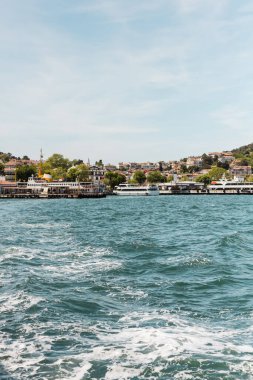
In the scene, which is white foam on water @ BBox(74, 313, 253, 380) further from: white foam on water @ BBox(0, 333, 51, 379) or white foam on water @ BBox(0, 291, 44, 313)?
white foam on water @ BBox(0, 291, 44, 313)

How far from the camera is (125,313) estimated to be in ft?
46.4

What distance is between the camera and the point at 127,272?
2072cm

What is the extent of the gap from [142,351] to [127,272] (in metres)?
9.72

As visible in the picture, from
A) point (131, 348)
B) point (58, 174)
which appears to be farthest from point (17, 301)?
point (58, 174)

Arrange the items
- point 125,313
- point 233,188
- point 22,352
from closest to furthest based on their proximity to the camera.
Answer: point 22,352
point 125,313
point 233,188

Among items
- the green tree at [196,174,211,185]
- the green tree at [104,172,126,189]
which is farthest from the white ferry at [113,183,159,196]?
the green tree at [196,174,211,185]

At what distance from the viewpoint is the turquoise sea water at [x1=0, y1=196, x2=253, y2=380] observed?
10.2m

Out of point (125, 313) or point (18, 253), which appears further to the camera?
point (18, 253)

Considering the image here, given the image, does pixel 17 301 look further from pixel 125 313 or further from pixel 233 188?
pixel 233 188

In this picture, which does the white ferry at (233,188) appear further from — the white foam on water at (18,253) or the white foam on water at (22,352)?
the white foam on water at (22,352)

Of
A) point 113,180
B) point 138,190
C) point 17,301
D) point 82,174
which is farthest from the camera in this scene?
point 82,174

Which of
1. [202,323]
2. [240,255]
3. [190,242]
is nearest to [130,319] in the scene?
[202,323]

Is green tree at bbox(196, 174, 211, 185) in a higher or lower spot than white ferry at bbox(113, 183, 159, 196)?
higher

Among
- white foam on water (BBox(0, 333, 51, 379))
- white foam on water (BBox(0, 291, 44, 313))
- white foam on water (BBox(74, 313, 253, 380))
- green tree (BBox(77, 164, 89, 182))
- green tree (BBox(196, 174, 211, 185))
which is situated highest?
green tree (BBox(77, 164, 89, 182))
